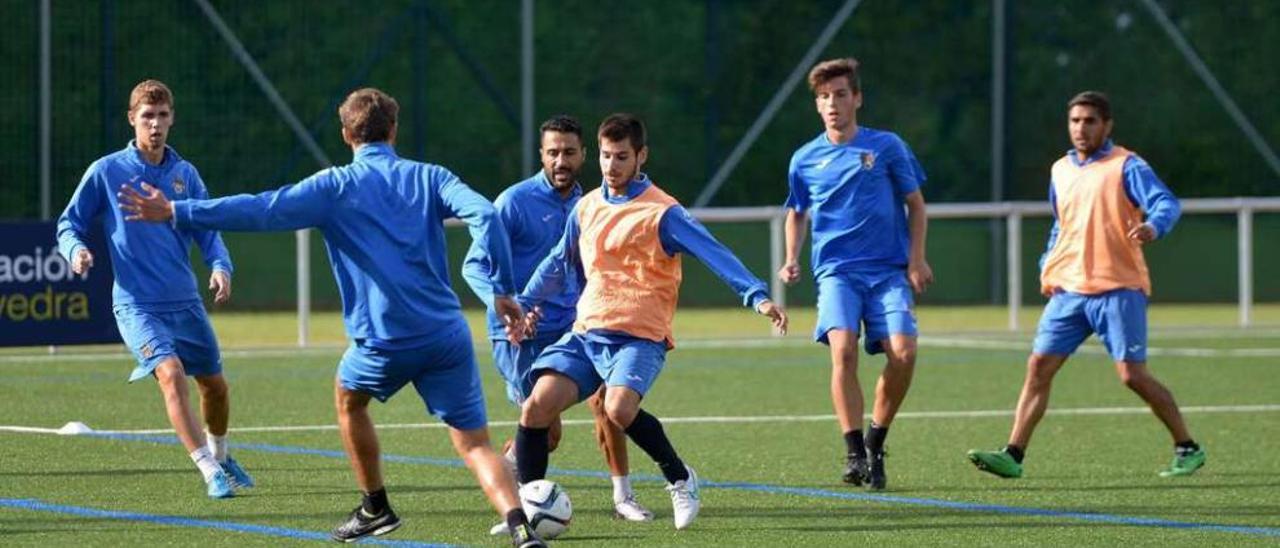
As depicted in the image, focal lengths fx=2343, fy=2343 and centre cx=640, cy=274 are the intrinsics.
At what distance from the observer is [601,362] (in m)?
9.52

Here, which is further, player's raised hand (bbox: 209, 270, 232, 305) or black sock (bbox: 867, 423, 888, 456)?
black sock (bbox: 867, 423, 888, 456)

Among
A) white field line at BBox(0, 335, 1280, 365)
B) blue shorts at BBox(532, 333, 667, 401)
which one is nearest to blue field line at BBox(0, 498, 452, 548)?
blue shorts at BBox(532, 333, 667, 401)

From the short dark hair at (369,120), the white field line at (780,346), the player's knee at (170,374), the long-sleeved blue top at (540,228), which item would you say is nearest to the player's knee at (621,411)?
the long-sleeved blue top at (540,228)

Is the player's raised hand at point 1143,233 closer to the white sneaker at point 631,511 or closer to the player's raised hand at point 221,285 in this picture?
the white sneaker at point 631,511

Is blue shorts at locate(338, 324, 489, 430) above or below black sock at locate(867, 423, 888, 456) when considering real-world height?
above

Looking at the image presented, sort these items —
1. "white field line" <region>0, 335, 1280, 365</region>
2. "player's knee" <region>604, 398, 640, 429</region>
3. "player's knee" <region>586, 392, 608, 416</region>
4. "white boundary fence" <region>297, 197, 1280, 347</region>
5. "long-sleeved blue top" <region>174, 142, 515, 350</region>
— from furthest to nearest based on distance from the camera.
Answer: "white boundary fence" <region>297, 197, 1280, 347</region>, "white field line" <region>0, 335, 1280, 365</region>, "player's knee" <region>586, 392, 608, 416</region>, "player's knee" <region>604, 398, 640, 429</region>, "long-sleeved blue top" <region>174, 142, 515, 350</region>

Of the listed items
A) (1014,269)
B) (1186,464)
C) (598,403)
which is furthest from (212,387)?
(1014,269)

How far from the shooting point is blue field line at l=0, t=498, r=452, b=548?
29.8 feet

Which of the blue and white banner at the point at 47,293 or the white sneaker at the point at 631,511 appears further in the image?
the blue and white banner at the point at 47,293

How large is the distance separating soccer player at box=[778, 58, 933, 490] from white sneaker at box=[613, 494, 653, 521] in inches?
65.8

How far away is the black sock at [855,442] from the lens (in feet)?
36.7

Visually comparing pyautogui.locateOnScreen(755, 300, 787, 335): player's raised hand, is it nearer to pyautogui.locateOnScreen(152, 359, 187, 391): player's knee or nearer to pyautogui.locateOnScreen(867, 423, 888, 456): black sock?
pyautogui.locateOnScreen(867, 423, 888, 456): black sock

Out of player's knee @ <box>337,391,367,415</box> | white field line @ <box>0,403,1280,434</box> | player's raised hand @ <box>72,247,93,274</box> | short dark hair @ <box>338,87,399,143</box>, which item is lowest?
white field line @ <box>0,403,1280,434</box>

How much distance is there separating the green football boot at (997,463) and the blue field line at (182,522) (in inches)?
131
